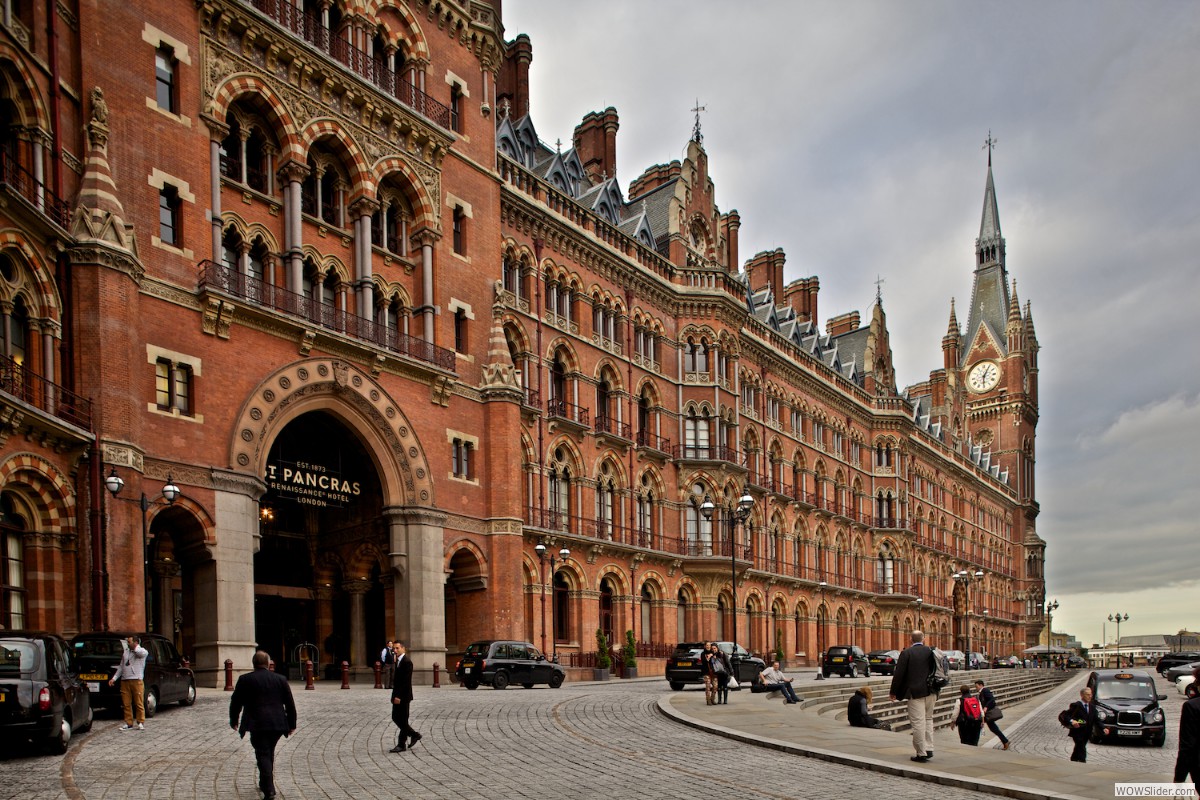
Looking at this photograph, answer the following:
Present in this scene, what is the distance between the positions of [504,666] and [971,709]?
12.9 metres

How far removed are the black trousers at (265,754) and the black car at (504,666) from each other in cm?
1859

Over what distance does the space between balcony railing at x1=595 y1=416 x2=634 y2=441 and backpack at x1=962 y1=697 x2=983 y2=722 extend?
81.1 feet

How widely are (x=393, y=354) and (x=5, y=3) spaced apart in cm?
1384

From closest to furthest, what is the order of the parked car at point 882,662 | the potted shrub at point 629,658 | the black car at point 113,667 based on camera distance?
1. the black car at point 113,667
2. the potted shrub at point 629,658
3. the parked car at point 882,662

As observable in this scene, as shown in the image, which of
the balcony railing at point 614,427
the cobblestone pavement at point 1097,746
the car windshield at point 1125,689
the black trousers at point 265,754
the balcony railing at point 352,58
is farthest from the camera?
the balcony railing at point 614,427

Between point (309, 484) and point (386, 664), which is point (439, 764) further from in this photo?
point (309, 484)

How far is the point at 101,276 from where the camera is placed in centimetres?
2355

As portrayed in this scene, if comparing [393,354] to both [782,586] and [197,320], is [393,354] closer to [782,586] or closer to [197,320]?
[197,320]

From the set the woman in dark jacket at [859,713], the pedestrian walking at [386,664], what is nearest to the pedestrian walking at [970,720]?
the woman in dark jacket at [859,713]

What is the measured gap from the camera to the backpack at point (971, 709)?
22.7m

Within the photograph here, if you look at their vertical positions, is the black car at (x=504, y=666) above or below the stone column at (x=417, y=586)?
below

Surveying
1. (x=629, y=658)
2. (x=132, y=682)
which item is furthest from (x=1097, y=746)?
(x=132, y=682)

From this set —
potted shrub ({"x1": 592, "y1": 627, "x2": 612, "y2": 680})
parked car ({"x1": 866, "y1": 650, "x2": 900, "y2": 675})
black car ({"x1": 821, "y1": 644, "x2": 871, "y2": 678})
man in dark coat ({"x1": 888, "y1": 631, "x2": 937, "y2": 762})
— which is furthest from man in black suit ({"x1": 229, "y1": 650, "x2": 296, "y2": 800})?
parked car ({"x1": 866, "y1": 650, "x2": 900, "y2": 675})

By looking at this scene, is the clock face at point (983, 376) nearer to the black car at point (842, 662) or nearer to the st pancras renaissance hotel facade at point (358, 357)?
the st pancras renaissance hotel facade at point (358, 357)
